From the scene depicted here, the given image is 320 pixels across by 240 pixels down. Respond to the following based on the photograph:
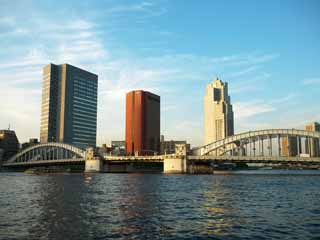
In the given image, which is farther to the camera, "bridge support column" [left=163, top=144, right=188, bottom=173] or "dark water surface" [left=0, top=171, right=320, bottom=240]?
"bridge support column" [left=163, top=144, right=188, bottom=173]

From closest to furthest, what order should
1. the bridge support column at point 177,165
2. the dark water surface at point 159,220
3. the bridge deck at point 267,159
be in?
the dark water surface at point 159,220 → the bridge deck at point 267,159 → the bridge support column at point 177,165

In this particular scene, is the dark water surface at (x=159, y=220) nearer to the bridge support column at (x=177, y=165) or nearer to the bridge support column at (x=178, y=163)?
the bridge support column at (x=177, y=165)

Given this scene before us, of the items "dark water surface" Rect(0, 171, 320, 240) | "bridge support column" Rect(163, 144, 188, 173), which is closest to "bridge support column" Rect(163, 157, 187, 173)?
"bridge support column" Rect(163, 144, 188, 173)

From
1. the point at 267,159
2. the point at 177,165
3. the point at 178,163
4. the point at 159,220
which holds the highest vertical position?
the point at 267,159

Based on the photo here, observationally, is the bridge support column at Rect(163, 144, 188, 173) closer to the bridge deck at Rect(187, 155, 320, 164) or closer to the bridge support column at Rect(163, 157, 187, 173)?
the bridge support column at Rect(163, 157, 187, 173)

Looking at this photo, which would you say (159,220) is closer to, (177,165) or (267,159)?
(267,159)

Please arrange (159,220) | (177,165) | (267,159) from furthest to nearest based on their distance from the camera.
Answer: (177,165) < (267,159) < (159,220)

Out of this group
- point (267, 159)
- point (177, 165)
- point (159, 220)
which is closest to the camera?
point (159, 220)

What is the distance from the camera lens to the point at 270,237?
27750 mm

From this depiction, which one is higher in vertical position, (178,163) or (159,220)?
(178,163)

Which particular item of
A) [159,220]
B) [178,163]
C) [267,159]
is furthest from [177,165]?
[159,220]

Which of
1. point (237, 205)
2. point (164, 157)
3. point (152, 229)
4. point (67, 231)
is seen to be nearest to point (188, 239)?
point (152, 229)

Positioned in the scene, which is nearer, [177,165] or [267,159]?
[267,159]

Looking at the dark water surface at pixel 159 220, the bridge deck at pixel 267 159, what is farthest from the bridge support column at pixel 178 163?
the dark water surface at pixel 159 220
